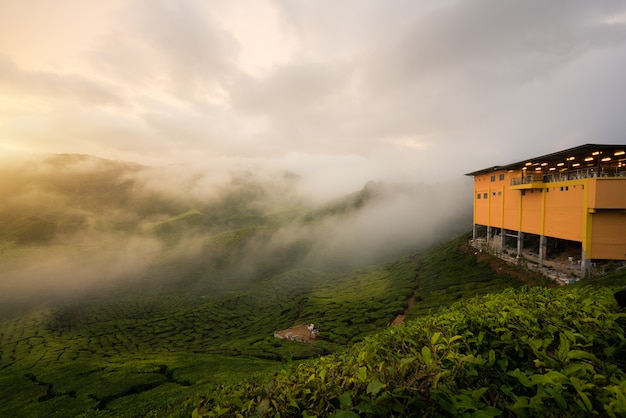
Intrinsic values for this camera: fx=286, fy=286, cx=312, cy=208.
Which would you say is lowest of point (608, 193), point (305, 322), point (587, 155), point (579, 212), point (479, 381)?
point (305, 322)

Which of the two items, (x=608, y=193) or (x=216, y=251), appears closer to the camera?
(x=608, y=193)

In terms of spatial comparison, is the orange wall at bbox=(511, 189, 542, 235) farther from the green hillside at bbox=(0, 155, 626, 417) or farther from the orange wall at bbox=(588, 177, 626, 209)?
the orange wall at bbox=(588, 177, 626, 209)

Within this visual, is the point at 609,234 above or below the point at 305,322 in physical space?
above

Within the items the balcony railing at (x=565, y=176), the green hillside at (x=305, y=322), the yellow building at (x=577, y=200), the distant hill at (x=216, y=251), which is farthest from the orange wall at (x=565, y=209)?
the distant hill at (x=216, y=251)

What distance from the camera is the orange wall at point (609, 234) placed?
25.9 meters

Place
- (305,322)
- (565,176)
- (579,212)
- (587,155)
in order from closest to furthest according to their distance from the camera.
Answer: (579,212) → (587,155) → (565,176) → (305,322)

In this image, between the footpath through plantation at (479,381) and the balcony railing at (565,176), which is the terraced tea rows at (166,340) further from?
the balcony railing at (565,176)

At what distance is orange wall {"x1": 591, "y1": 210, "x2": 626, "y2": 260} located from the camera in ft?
84.9

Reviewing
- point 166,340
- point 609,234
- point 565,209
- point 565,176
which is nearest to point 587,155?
point 565,176

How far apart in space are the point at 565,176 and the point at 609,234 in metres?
6.78

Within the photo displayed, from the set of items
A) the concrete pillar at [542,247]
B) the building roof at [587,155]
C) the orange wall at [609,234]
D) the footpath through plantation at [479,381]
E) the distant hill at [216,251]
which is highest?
the building roof at [587,155]

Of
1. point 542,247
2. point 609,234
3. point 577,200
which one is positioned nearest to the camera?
point 609,234

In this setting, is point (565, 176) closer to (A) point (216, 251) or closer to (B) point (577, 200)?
(B) point (577, 200)

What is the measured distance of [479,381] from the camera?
2.95 meters
